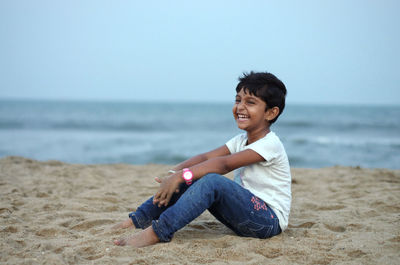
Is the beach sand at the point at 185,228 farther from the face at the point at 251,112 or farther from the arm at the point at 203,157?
the face at the point at 251,112

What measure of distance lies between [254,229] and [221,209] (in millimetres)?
269

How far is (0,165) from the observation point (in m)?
5.18

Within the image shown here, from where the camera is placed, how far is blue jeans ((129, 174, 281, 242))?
2.21 m

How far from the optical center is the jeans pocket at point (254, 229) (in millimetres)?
2367

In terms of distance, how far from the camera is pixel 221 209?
7.72 feet

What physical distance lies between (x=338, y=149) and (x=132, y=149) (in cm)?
651

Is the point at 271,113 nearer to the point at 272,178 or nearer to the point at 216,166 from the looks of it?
the point at 272,178

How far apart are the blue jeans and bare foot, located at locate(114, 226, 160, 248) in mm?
37

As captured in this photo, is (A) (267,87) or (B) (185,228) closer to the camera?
(A) (267,87)

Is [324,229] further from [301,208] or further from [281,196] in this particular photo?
[301,208]

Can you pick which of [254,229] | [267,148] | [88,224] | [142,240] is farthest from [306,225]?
[88,224]

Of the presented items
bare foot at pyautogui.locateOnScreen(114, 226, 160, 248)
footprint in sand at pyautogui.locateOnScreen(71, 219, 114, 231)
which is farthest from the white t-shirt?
footprint in sand at pyautogui.locateOnScreen(71, 219, 114, 231)

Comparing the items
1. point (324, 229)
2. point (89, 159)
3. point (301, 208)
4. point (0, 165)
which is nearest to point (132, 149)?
point (89, 159)

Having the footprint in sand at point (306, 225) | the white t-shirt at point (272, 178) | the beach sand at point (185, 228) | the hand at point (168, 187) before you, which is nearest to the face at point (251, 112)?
the white t-shirt at point (272, 178)
